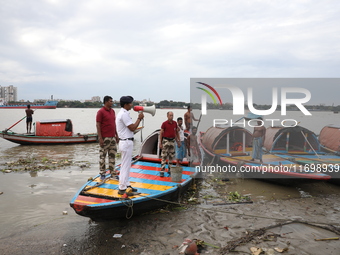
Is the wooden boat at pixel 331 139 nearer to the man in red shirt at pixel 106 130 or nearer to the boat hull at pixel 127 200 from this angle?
the boat hull at pixel 127 200

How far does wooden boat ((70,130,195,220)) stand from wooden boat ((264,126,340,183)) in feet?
16.9

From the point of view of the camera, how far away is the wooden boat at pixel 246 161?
8.51m

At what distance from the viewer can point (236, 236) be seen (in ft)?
17.9

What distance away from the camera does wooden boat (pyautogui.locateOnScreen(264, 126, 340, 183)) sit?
1073 cm

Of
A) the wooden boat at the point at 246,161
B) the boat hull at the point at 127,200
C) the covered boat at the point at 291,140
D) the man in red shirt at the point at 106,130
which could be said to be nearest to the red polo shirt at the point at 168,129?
the boat hull at the point at 127,200

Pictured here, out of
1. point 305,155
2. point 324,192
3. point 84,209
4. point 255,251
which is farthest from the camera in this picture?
point 305,155

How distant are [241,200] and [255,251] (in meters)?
2.96

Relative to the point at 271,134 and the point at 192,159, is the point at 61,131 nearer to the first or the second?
the point at 192,159

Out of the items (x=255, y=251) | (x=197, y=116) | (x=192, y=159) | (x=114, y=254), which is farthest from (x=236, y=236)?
(x=197, y=116)

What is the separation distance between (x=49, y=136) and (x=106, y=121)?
12773 millimetres

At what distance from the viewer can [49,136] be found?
17.9 metres

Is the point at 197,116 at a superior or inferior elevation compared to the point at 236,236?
superior

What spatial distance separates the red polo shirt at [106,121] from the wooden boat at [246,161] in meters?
4.96

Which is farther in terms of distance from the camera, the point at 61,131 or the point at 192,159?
the point at 61,131
